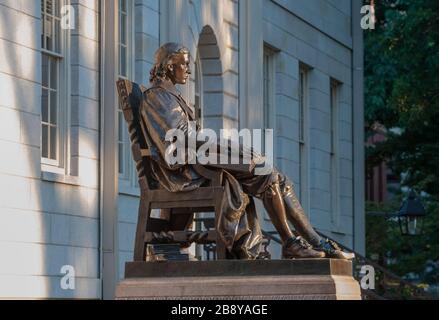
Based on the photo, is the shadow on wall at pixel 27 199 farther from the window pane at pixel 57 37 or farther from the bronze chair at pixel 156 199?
the bronze chair at pixel 156 199

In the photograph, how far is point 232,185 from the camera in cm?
1434

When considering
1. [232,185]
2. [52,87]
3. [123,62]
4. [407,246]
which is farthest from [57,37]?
[407,246]

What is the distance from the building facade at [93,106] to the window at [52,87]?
2 cm

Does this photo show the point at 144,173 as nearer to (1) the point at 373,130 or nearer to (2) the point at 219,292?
(2) the point at 219,292

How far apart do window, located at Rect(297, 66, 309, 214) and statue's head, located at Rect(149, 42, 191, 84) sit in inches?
500

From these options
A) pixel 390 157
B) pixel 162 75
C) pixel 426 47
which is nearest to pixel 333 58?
pixel 426 47

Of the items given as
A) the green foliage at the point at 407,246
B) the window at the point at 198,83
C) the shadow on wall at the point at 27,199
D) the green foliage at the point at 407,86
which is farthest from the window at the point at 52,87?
the green foliage at the point at 407,246

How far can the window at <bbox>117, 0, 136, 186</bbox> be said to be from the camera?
64.9 feet

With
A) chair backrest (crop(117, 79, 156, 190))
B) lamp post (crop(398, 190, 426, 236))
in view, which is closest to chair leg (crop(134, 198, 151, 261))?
chair backrest (crop(117, 79, 156, 190))

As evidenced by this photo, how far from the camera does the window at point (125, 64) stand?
64.9 feet

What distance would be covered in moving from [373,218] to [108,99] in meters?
21.9

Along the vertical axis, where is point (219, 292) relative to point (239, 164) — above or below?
below

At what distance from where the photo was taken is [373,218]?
132 feet

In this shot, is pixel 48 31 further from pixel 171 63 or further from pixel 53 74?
pixel 171 63
